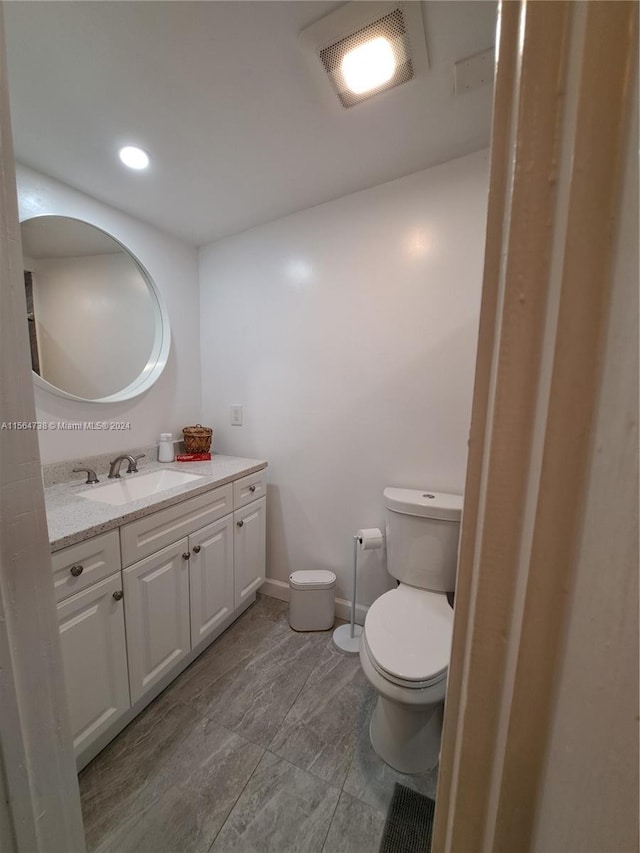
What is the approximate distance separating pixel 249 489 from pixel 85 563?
2.63ft

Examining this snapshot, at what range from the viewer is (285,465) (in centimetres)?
182

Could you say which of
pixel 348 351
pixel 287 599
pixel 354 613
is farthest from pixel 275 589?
pixel 348 351

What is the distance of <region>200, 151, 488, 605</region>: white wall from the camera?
1.39 meters

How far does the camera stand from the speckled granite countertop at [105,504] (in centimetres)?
92

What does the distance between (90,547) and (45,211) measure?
4.71ft

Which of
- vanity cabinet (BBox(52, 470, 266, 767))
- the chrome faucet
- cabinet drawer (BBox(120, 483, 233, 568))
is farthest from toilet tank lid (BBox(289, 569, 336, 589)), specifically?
the chrome faucet

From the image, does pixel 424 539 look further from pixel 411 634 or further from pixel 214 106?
pixel 214 106

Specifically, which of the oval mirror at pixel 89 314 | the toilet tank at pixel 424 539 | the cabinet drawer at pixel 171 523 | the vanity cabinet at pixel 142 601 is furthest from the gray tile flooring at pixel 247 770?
the oval mirror at pixel 89 314

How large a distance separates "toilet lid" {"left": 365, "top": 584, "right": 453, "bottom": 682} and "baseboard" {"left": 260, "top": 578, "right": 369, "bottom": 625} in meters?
0.51

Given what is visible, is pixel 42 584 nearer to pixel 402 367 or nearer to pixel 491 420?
pixel 491 420

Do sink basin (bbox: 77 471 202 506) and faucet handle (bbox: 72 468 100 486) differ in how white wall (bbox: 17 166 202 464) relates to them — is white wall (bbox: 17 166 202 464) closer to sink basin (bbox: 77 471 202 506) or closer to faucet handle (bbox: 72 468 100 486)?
faucet handle (bbox: 72 468 100 486)

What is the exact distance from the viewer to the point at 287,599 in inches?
74.3

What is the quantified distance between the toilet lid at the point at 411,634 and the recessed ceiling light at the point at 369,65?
1.72 meters

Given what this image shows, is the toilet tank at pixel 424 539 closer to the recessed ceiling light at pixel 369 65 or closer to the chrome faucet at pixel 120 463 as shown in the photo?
the chrome faucet at pixel 120 463
